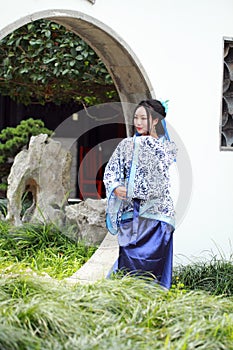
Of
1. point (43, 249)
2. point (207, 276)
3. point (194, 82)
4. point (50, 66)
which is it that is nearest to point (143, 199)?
point (207, 276)

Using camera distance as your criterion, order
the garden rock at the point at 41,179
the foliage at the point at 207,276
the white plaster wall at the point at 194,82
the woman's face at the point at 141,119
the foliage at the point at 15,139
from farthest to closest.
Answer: the foliage at the point at 15,139
the garden rock at the point at 41,179
the white plaster wall at the point at 194,82
the foliage at the point at 207,276
the woman's face at the point at 141,119

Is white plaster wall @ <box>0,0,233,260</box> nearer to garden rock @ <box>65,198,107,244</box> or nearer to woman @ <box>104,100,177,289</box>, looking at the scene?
woman @ <box>104,100,177,289</box>

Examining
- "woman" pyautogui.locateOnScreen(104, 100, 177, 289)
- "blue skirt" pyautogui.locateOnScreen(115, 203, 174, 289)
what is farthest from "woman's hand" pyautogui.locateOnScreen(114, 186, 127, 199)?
"blue skirt" pyautogui.locateOnScreen(115, 203, 174, 289)

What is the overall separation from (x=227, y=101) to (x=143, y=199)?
1523 mm

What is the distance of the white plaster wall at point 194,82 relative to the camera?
566 centimetres

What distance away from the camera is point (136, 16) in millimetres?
5598

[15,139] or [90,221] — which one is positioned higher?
[15,139]

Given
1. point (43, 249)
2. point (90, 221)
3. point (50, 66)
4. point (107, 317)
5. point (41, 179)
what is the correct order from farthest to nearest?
point (50, 66) < point (41, 179) < point (90, 221) < point (43, 249) < point (107, 317)

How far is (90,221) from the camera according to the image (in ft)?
22.5

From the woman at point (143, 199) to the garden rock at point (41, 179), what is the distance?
2.24m

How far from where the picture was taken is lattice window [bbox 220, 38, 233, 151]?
20.2ft

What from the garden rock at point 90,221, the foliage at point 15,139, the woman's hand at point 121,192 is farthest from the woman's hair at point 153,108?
the foliage at point 15,139

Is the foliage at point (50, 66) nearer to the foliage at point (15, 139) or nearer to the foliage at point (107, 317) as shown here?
the foliage at point (15, 139)

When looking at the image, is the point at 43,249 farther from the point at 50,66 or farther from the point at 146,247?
the point at 50,66
